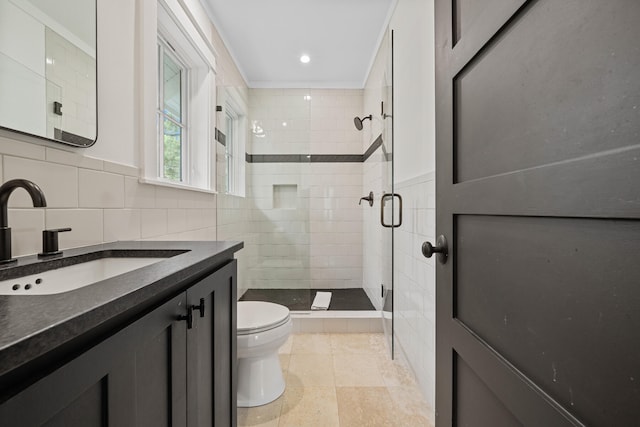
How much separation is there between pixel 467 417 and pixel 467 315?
262 millimetres

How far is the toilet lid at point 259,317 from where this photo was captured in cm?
149

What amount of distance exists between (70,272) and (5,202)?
0.24 meters

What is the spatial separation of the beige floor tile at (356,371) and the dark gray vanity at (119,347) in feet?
3.21

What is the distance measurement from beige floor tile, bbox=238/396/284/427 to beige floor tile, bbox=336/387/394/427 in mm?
323

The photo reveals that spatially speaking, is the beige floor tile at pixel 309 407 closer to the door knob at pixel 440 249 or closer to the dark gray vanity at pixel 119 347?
the dark gray vanity at pixel 119 347

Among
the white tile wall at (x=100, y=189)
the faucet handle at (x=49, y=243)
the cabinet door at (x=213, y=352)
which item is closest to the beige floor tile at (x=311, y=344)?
the cabinet door at (x=213, y=352)

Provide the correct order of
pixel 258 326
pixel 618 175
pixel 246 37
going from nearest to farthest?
1. pixel 618 175
2. pixel 258 326
3. pixel 246 37

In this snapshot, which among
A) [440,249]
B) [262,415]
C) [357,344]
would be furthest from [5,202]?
[357,344]

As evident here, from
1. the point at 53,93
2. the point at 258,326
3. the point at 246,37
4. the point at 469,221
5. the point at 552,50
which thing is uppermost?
the point at 246,37

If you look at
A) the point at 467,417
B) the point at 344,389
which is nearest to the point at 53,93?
the point at 467,417

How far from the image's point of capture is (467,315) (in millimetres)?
757

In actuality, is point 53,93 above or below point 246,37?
below

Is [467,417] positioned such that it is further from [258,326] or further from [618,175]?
[258,326]

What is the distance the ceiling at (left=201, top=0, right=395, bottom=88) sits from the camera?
85.6 inches
